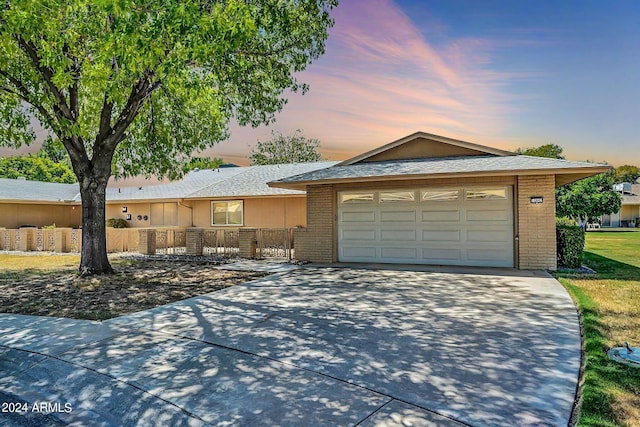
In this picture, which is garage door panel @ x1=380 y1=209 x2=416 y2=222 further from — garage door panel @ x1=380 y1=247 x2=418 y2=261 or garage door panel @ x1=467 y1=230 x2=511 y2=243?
garage door panel @ x1=467 y1=230 x2=511 y2=243

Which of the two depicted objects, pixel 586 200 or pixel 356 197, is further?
pixel 586 200

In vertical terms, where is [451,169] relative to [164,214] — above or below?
above

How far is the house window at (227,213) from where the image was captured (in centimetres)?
1970

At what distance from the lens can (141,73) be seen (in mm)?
9109

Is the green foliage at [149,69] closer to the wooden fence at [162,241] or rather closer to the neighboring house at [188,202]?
the wooden fence at [162,241]

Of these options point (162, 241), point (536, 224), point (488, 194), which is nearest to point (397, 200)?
point (488, 194)

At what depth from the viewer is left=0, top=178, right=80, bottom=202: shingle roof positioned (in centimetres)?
2289

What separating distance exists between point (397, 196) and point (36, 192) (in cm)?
2373

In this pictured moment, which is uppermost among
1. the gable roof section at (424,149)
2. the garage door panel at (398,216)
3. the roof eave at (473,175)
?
the gable roof section at (424,149)

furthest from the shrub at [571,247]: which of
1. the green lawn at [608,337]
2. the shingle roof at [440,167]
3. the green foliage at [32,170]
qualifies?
the green foliage at [32,170]

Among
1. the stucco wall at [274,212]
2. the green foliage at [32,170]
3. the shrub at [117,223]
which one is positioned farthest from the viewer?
the green foliage at [32,170]

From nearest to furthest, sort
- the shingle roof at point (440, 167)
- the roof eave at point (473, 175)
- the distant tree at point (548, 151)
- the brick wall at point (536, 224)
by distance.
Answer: the roof eave at point (473, 175)
the shingle roof at point (440, 167)
the brick wall at point (536, 224)
the distant tree at point (548, 151)

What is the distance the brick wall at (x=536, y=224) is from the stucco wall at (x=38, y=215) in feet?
89.3

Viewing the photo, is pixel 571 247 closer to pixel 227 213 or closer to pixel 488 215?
pixel 488 215
